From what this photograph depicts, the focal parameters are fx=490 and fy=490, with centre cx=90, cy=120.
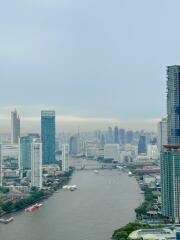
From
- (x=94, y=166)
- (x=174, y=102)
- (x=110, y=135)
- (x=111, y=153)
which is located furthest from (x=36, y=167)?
(x=110, y=135)

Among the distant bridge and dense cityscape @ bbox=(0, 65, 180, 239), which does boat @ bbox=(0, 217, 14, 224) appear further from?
the distant bridge

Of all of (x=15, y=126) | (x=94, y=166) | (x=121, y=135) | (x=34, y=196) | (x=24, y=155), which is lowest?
(x=34, y=196)

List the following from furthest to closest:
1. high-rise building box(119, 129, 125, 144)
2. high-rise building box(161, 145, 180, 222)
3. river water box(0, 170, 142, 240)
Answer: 1. high-rise building box(119, 129, 125, 144)
2. high-rise building box(161, 145, 180, 222)
3. river water box(0, 170, 142, 240)

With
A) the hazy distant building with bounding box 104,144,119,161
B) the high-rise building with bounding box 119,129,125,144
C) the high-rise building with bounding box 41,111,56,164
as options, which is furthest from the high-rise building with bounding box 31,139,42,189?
the high-rise building with bounding box 119,129,125,144

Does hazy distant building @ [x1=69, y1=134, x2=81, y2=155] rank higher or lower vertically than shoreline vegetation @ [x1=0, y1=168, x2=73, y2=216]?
higher

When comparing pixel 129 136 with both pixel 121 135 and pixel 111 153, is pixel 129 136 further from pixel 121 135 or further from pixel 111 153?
pixel 111 153

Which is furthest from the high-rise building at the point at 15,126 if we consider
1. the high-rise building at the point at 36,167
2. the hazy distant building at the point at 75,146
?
the high-rise building at the point at 36,167

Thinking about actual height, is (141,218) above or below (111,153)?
below
